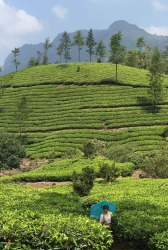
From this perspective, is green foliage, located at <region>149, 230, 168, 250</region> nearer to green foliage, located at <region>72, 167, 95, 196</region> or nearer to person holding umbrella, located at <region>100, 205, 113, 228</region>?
person holding umbrella, located at <region>100, 205, 113, 228</region>

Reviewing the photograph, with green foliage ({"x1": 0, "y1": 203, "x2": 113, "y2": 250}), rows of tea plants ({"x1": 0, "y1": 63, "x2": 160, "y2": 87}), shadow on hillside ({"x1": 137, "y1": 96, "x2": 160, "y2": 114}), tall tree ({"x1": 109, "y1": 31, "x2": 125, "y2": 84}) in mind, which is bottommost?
green foliage ({"x1": 0, "y1": 203, "x2": 113, "y2": 250})

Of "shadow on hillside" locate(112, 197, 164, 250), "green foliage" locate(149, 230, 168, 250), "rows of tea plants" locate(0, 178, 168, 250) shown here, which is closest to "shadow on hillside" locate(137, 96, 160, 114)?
"rows of tea plants" locate(0, 178, 168, 250)

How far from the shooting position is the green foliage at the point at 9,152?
47938mm

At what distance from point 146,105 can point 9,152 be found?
33.5 metres

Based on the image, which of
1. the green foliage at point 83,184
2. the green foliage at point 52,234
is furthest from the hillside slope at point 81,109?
the green foliage at point 52,234

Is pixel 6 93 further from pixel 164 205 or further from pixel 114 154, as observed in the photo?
pixel 164 205

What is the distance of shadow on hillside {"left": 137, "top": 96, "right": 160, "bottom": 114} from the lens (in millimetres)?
69000

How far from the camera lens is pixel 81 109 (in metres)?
74.2

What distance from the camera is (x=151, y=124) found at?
63.1 meters

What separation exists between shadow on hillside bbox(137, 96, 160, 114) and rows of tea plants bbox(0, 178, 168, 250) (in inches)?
1966

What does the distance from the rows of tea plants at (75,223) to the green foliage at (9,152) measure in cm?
2822

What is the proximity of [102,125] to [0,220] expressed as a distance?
2077 inches

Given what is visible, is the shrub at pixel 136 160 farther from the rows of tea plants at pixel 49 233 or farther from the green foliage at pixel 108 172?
the rows of tea plants at pixel 49 233

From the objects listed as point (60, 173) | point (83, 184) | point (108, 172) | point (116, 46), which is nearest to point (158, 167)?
point (108, 172)
